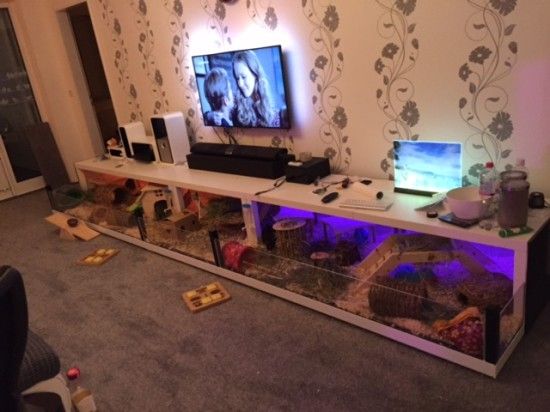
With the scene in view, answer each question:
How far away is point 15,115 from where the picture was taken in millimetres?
5324

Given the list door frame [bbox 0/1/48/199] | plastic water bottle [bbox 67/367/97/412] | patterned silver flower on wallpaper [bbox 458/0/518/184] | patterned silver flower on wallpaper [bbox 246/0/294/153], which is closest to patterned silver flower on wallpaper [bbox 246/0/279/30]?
patterned silver flower on wallpaper [bbox 246/0/294/153]

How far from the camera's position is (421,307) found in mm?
2045

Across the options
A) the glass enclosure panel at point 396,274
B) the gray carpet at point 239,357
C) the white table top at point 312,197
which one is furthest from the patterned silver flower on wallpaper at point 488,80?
the gray carpet at point 239,357

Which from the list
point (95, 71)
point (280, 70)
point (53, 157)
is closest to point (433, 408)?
point (280, 70)

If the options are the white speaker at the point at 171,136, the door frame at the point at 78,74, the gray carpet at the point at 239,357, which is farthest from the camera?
the door frame at the point at 78,74

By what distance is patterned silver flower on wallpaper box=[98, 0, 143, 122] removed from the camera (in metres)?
4.06

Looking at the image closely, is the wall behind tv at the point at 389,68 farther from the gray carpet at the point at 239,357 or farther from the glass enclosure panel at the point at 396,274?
the gray carpet at the point at 239,357

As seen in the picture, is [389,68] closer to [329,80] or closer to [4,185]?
[329,80]

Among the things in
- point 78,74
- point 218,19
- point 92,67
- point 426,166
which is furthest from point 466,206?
point 92,67

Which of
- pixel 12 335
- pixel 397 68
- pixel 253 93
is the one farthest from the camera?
pixel 253 93

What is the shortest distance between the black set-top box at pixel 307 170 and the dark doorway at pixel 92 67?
328 centimetres

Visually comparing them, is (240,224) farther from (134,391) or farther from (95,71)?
(95,71)

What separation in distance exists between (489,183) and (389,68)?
0.83 meters

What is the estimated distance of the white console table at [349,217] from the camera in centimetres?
183
